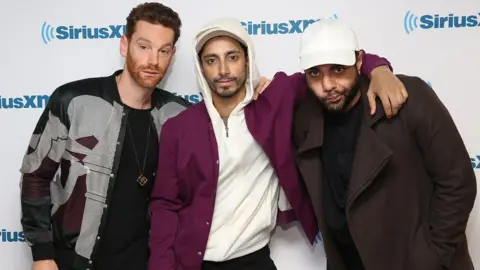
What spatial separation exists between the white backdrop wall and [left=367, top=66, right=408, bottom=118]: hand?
47cm

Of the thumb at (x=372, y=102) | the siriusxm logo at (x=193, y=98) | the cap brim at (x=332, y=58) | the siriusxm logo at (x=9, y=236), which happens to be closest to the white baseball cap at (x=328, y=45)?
the cap brim at (x=332, y=58)

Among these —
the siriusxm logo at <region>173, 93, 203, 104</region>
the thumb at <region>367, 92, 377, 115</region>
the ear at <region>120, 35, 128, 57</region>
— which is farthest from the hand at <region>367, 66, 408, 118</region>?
the ear at <region>120, 35, 128, 57</region>

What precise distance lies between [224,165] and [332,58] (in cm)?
52

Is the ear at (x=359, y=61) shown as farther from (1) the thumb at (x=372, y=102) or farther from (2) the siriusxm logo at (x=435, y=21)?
(2) the siriusxm logo at (x=435, y=21)

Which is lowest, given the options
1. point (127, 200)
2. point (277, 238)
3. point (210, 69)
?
point (277, 238)

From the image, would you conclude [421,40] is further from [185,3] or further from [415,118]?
[185,3]

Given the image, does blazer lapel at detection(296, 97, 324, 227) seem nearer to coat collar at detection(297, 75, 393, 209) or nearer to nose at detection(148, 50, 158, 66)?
coat collar at detection(297, 75, 393, 209)

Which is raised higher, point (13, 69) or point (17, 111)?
point (13, 69)

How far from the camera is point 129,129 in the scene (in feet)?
5.60

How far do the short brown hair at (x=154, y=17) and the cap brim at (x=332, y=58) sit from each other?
55 centimetres

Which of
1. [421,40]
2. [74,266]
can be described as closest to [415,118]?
[421,40]

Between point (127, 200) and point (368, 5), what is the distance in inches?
48.0

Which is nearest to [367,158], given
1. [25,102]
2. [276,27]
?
[276,27]

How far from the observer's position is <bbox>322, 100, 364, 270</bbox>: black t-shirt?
1494 mm
